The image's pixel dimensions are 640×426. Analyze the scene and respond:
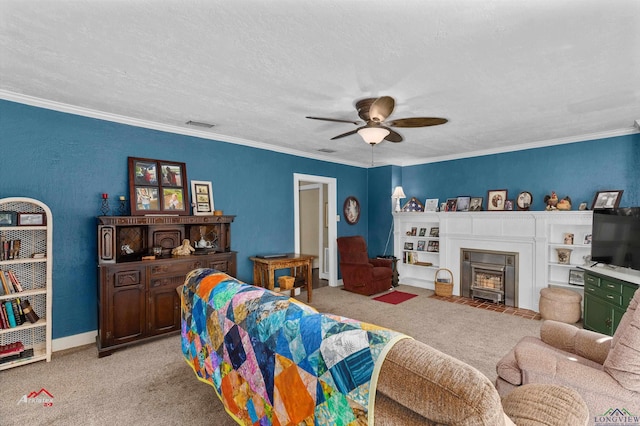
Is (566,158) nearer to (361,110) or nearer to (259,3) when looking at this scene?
(361,110)

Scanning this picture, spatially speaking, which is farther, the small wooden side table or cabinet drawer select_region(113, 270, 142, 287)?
the small wooden side table

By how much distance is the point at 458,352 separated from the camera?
316 centimetres

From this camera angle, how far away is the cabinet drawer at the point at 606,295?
328cm

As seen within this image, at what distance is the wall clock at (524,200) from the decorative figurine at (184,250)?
194 inches

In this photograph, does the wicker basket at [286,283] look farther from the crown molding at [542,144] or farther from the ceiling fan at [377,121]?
the crown molding at [542,144]

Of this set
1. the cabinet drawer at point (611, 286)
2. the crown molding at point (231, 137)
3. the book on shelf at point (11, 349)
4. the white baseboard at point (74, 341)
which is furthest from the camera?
the cabinet drawer at point (611, 286)

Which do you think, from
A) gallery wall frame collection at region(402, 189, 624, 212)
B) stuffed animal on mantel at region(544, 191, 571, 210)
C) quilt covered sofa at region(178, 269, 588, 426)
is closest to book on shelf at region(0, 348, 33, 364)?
quilt covered sofa at region(178, 269, 588, 426)

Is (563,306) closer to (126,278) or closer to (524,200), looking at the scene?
(524,200)

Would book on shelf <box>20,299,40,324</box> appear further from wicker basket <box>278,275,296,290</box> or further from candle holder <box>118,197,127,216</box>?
wicker basket <box>278,275,296,290</box>

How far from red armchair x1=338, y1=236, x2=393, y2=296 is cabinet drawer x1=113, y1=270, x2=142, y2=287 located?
3.36m

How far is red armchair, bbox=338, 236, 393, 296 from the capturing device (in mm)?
5359

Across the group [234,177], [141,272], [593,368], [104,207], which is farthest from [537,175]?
[104,207]

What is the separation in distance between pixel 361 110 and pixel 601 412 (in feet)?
8.44

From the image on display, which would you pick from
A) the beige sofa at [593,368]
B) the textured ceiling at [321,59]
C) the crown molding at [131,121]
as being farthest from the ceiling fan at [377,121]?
the crown molding at [131,121]
